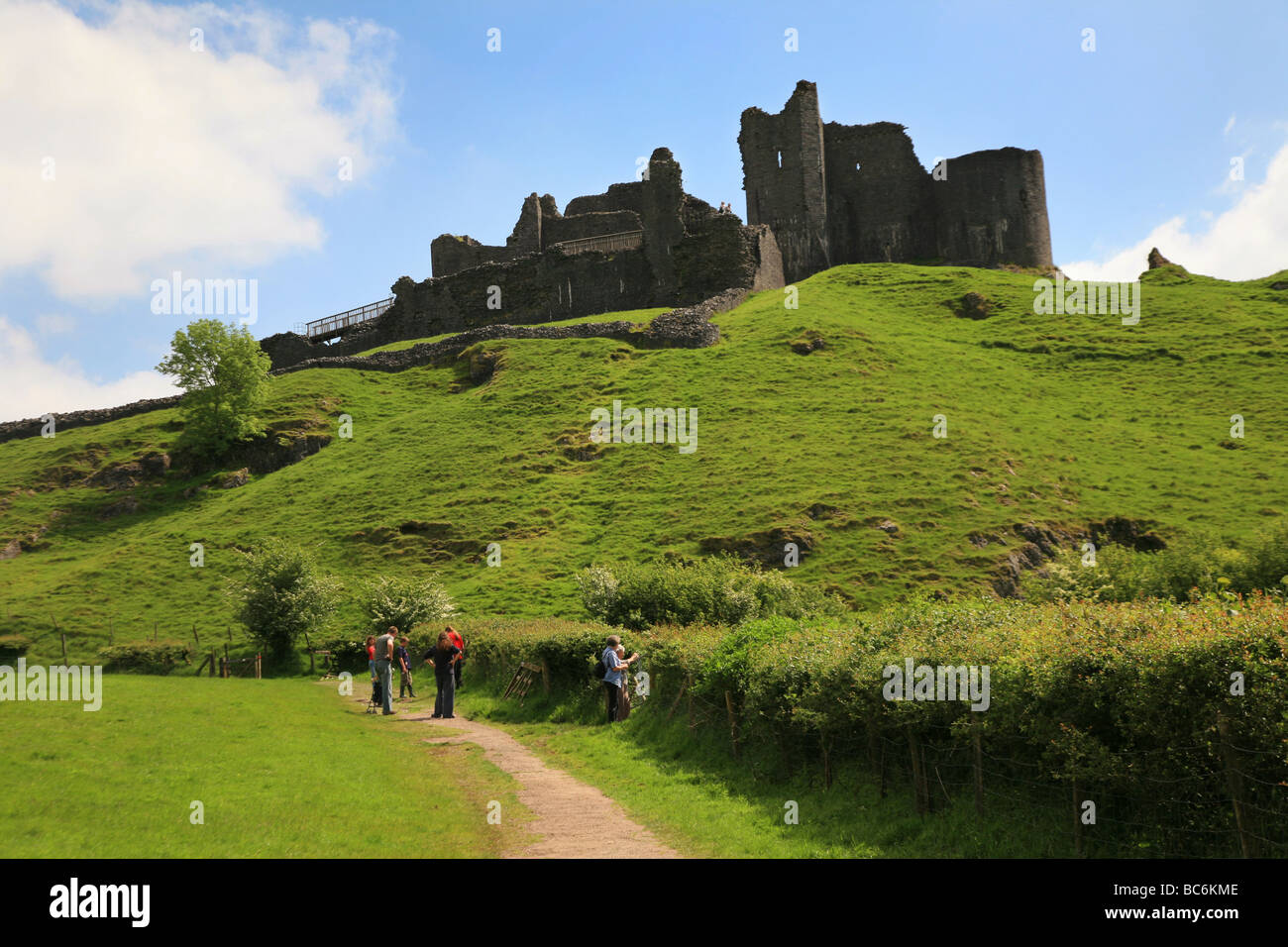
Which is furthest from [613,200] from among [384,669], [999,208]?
[384,669]

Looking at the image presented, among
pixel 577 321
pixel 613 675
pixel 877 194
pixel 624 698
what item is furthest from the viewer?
pixel 877 194

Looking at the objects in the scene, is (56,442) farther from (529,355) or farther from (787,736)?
(787,736)

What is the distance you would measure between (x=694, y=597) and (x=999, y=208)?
64.3 meters

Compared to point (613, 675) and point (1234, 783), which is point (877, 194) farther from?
point (1234, 783)

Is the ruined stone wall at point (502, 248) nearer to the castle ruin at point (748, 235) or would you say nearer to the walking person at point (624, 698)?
the castle ruin at point (748, 235)

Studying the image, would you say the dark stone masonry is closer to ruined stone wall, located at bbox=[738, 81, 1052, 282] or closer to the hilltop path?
ruined stone wall, located at bbox=[738, 81, 1052, 282]

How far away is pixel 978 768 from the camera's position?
473 inches

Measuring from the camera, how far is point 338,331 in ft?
274

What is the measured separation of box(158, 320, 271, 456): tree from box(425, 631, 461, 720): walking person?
4230cm

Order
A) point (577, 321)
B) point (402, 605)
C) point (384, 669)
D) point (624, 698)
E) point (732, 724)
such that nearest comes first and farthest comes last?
point (732, 724) → point (624, 698) → point (384, 669) → point (402, 605) → point (577, 321)

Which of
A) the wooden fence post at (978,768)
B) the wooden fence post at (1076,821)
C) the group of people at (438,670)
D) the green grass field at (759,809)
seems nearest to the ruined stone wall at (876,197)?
the group of people at (438,670)

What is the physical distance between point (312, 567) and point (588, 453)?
18.5 metres

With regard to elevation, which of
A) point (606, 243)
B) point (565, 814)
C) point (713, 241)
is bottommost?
point (565, 814)

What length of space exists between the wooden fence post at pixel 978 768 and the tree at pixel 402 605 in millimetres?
26468
